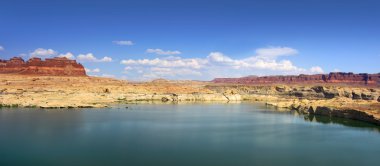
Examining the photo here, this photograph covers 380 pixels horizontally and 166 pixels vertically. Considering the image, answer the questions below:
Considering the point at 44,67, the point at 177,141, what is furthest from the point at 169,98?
the point at 44,67

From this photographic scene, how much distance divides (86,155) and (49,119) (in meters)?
17.7

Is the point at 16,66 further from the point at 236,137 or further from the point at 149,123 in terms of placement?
the point at 236,137

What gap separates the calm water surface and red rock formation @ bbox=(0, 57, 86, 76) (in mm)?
95783

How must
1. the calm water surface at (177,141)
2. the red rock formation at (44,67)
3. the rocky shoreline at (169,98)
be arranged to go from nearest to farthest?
1. the calm water surface at (177,141)
2. the rocky shoreline at (169,98)
3. the red rock formation at (44,67)

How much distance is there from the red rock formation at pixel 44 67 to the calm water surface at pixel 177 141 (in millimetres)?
95783

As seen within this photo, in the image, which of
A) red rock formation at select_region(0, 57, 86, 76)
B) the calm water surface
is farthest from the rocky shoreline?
red rock formation at select_region(0, 57, 86, 76)

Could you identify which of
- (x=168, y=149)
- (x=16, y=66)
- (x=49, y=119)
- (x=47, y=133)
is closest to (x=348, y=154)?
(x=168, y=149)

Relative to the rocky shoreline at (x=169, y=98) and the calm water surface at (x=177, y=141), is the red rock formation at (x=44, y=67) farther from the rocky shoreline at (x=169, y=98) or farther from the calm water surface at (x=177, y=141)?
the calm water surface at (x=177, y=141)

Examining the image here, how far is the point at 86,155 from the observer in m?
23.1

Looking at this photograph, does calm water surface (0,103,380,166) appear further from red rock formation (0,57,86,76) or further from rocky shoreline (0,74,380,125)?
red rock formation (0,57,86,76)

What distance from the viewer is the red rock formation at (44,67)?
435 feet

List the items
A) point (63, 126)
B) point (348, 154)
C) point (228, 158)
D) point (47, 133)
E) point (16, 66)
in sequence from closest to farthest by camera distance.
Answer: point (228, 158) → point (348, 154) → point (47, 133) → point (63, 126) → point (16, 66)

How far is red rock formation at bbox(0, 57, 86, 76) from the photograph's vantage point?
435ft

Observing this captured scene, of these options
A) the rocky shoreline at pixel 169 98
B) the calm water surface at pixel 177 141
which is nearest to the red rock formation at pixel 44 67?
the rocky shoreline at pixel 169 98
